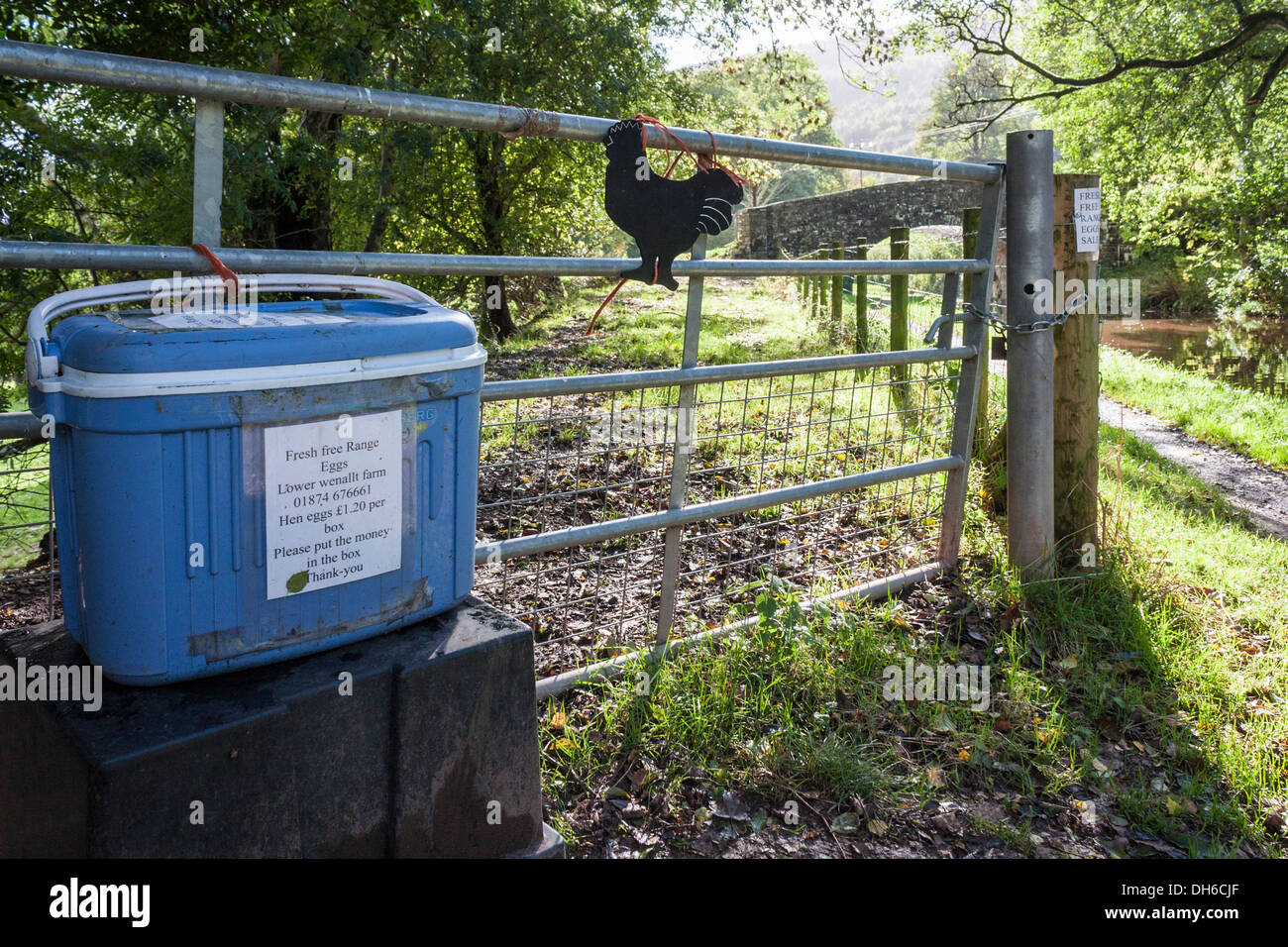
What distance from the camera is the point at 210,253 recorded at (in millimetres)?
2068

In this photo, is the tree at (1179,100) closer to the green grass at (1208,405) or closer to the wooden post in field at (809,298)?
the wooden post in field at (809,298)

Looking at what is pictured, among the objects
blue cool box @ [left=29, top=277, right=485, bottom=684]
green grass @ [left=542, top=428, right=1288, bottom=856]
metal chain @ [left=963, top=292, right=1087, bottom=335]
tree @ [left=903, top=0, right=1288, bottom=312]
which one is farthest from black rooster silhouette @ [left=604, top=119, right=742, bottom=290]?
tree @ [left=903, top=0, right=1288, bottom=312]

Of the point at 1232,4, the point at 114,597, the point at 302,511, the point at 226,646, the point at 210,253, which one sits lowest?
the point at 226,646

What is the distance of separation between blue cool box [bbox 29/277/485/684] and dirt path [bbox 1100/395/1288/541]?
5.37 meters

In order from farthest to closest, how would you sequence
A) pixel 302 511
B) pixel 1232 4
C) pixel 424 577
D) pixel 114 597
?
pixel 1232 4 → pixel 424 577 → pixel 302 511 → pixel 114 597

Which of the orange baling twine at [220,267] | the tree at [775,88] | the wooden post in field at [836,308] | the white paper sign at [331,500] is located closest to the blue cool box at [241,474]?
the white paper sign at [331,500]

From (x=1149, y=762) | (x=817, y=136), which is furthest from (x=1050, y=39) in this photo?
(x=817, y=136)

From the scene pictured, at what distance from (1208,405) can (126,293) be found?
35.3 ft

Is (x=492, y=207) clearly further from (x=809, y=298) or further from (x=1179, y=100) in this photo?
(x=1179, y=100)

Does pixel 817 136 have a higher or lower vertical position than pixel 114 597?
higher

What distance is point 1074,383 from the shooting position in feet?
13.8

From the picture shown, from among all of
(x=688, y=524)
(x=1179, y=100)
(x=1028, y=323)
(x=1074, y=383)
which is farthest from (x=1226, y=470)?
(x=1179, y=100)

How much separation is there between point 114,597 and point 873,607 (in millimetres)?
2920
